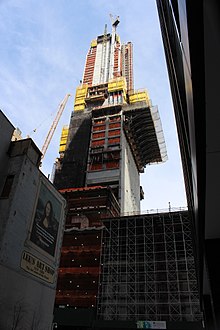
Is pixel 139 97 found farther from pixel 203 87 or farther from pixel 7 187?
pixel 203 87

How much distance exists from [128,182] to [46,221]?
50278mm

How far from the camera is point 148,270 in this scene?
147 feet

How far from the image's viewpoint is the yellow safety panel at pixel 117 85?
87.8 meters

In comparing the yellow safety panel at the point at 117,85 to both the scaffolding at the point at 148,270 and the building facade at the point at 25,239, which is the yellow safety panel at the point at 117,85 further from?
the building facade at the point at 25,239

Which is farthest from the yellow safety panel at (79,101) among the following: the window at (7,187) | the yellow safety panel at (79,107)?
the window at (7,187)

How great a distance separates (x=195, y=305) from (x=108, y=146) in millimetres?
45528

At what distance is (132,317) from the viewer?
134 ft

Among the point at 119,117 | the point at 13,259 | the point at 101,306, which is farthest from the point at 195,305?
the point at 119,117

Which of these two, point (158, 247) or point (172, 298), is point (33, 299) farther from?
point (158, 247)

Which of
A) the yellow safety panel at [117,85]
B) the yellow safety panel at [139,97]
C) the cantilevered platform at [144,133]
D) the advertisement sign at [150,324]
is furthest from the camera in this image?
the yellow safety panel at [139,97]

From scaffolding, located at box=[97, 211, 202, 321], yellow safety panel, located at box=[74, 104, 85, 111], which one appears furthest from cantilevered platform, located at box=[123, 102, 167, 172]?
scaffolding, located at box=[97, 211, 202, 321]

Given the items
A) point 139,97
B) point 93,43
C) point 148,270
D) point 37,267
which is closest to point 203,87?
point 37,267

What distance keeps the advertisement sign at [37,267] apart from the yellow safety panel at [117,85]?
69.4 meters

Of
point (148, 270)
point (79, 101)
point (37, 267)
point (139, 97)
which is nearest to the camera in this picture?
point (37, 267)
